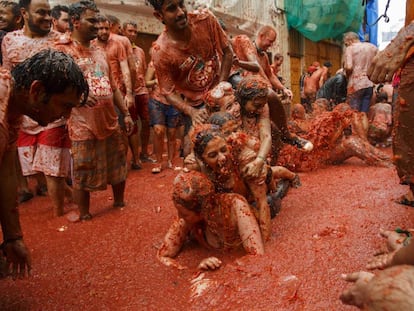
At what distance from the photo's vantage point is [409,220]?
297cm

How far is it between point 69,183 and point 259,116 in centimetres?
301

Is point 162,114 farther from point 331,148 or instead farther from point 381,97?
point 381,97

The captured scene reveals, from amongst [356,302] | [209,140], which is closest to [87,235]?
[209,140]

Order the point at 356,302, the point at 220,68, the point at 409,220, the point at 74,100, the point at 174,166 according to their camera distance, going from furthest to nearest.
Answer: the point at 174,166 → the point at 220,68 → the point at 409,220 → the point at 74,100 → the point at 356,302

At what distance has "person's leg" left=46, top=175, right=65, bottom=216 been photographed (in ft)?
12.7

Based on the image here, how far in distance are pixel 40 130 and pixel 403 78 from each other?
3348 mm

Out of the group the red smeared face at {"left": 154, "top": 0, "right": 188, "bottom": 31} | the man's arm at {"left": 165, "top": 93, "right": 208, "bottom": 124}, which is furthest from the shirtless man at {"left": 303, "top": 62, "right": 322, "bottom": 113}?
the red smeared face at {"left": 154, "top": 0, "right": 188, "bottom": 31}

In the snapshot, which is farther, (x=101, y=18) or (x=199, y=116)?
(x=101, y=18)

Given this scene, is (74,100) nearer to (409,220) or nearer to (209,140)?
(209,140)

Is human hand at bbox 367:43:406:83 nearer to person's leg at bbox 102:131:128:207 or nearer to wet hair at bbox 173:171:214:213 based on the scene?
wet hair at bbox 173:171:214:213

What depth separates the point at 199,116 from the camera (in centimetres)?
348

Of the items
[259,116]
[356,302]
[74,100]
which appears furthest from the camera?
[259,116]

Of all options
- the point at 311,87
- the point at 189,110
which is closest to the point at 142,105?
the point at 189,110

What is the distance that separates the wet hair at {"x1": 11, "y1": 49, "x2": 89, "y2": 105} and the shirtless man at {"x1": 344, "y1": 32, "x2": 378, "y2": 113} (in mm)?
6135
